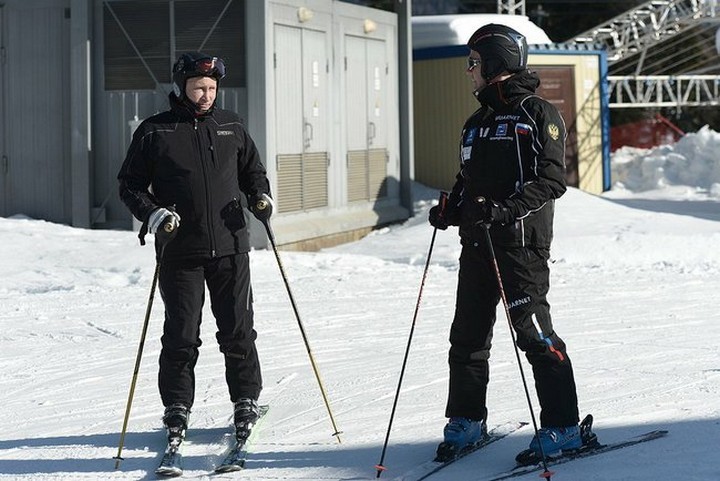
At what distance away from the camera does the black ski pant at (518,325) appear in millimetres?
5812

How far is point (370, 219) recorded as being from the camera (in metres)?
17.7

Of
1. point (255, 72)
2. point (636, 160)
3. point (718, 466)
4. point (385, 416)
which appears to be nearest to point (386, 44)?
point (255, 72)

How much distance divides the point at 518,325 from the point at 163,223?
5.25ft

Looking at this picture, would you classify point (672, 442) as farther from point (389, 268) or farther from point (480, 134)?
point (389, 268)

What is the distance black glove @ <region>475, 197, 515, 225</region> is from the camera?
566cm

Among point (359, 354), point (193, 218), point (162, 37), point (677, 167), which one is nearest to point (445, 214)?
point (193, 218)

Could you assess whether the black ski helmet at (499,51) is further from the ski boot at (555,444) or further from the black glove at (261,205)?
the ski boot at (555,444)

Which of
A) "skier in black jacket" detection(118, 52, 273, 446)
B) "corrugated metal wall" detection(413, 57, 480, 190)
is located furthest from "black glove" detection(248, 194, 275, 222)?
"corrugated metal wall" detection(413, 57, 480, 190)

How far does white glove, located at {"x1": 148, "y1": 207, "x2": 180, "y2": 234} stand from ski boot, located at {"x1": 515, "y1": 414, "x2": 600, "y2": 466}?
5.91 ft

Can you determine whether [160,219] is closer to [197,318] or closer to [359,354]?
[197,318]

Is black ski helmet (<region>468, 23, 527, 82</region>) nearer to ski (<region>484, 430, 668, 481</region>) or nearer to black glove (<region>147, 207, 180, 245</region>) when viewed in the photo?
black glove (<region>147, 207, 180, 245</region>)

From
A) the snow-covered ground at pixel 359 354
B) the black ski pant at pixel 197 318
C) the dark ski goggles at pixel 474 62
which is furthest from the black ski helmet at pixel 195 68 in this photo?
the snow-covered ground at pixel 359 354

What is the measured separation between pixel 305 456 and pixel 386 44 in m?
12.6

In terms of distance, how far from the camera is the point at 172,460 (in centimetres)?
603
